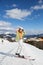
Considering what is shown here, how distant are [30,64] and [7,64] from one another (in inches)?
44.9

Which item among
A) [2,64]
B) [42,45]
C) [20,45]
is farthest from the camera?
[42,45]

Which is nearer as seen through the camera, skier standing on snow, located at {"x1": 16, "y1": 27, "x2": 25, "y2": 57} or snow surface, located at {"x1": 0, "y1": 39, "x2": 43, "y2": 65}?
snow surface, located at {"x1": 0, "y1": 39, "x2": 43, "y2": 65}

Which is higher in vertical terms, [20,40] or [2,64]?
[20,40]

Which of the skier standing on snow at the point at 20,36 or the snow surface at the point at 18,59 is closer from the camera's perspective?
the snow surface at the point at 18,59

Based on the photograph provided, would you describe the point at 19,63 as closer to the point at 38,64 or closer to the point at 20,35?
the point at 38,64

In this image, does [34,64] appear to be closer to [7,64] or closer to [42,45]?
[7,64]

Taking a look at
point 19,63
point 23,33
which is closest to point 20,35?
point 23,33

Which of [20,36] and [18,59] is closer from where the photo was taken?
[18,59]

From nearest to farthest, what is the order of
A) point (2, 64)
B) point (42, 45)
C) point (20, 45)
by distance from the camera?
1. point (2, 64)
2. point (20, 45)
3. point (42, 45)

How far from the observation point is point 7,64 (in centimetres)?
1201

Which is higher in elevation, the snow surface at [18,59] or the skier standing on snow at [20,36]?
the skier standing on snow at [20,36]

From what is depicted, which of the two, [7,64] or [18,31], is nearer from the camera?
[7,64]

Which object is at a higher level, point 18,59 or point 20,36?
point 20,36

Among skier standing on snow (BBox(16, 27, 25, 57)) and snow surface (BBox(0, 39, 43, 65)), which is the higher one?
skier standing on snow (BBox(16, 27, 25, 57))
